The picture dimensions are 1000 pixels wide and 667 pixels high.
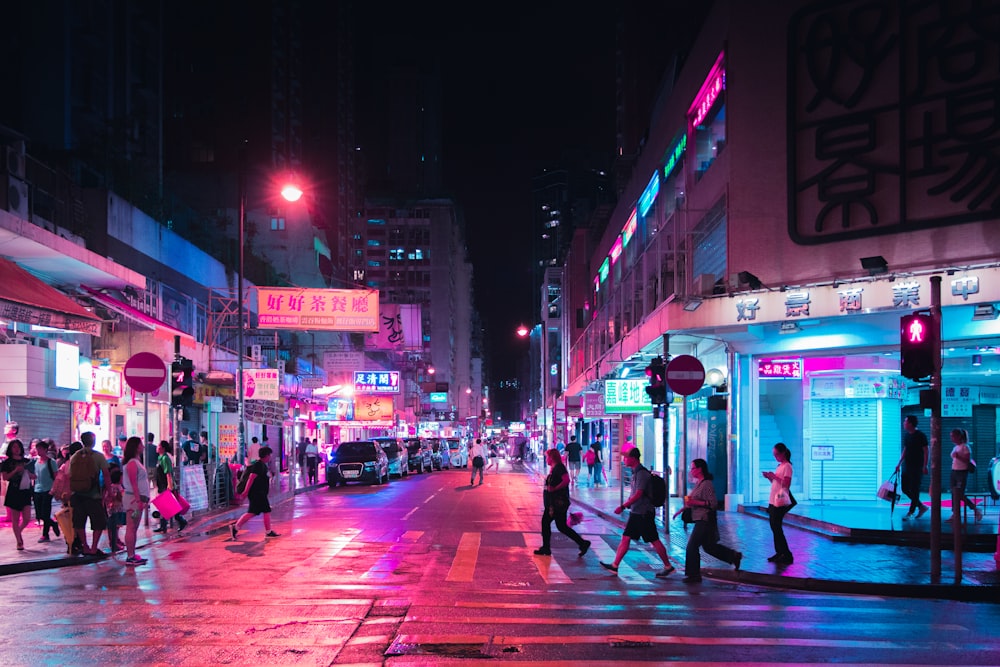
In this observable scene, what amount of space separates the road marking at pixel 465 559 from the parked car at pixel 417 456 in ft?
113

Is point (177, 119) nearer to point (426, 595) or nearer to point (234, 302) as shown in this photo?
point (234, 302)

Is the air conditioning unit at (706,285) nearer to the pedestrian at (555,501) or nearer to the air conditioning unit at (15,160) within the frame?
the pedestrian at (555,501)

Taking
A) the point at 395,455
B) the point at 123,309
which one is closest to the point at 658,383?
the point at 123,309

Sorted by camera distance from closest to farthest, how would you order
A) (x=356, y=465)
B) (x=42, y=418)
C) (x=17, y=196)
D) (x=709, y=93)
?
(x=17, y=196)
(x=42, y=418)
(x=709, y=93)
(x=356, y=465)

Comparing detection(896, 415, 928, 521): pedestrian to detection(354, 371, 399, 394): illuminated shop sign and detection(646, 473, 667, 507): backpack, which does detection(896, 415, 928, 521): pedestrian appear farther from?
detection(354, 371, 399, 394): illuminated shop sign

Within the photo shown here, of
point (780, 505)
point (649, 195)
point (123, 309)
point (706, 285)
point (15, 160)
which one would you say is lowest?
point (780, 505)

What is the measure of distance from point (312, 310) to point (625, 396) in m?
10.8

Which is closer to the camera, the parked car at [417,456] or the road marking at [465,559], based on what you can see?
the road marking at [465,559]

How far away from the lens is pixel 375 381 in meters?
56.2

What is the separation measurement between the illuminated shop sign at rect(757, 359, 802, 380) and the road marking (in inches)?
349

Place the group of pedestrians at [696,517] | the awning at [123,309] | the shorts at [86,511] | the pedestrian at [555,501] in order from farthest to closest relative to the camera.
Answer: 1. the awning at [123,309]
2. the pedestrian at [555,501]
3. the shorts at [86,511]
4. the group of pedestrians at [696,517]

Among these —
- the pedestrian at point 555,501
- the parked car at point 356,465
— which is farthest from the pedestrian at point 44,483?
the parked car at point 356,465

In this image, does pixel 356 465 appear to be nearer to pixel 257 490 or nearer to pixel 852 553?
pixel 257 490

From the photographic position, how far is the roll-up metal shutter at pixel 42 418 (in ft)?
69.7
